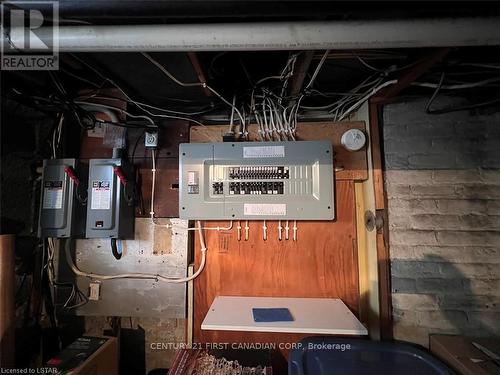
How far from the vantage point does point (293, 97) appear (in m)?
1.36

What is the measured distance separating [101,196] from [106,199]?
3 centimetres

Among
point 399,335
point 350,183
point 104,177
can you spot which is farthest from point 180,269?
point 399,335

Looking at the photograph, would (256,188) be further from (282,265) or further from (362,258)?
(362,258)

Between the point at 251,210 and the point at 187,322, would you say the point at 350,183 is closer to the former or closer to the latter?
the point at 251,210

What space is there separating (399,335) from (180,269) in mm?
1186

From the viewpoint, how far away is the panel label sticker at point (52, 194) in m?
1.30

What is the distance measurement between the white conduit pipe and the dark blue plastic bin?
1158 millimetres

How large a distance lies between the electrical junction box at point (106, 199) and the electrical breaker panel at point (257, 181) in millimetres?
316

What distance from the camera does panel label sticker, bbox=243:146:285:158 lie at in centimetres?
129

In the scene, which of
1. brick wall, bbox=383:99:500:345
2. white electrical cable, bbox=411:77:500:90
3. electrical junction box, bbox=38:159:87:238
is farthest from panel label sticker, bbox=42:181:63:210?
white electrical cable, bbox=411:77:500:90

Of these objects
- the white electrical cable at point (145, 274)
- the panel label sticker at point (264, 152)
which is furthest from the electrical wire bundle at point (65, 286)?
the panel label sticker at point (264, 152)

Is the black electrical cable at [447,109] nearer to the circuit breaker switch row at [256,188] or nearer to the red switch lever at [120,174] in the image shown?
the circuit breaker switch row at [256,188]

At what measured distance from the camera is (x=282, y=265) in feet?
4.63

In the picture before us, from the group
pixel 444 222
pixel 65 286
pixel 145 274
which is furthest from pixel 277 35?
pixel 65 286
